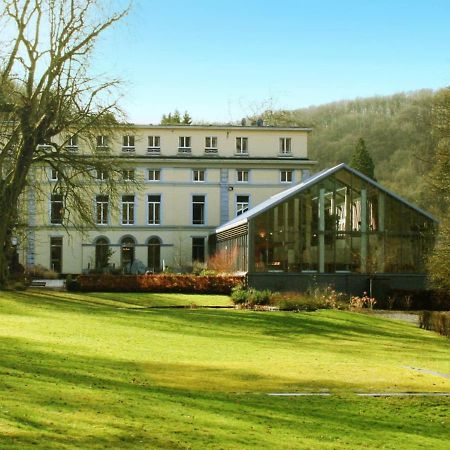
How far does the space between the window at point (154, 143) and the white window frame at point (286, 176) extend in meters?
9.54

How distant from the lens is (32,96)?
29922 mm

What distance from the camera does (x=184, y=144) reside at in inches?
2288

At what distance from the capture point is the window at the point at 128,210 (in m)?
56.0

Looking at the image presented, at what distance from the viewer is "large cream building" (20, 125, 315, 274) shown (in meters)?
55.8

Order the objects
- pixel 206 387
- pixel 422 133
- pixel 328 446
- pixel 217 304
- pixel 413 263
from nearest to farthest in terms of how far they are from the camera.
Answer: pixel 328 446 → pixel 206 387 → pixel 217 304 → pixel 413 263 → pixel 422 133

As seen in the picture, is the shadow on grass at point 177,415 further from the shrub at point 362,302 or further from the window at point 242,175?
the window at point 242,175

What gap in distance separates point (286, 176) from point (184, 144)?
815cm

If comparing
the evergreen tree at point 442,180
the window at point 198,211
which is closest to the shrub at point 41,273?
the window at point 198,211

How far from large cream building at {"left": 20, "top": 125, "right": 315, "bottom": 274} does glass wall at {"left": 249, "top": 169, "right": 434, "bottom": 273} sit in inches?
702

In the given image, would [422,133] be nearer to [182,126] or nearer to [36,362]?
[182,126]

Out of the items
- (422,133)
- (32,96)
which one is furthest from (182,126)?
(32,96)

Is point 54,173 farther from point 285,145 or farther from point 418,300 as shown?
point 285,145

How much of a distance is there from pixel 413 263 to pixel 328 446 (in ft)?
105

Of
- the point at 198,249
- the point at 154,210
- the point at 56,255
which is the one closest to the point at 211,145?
the point at 154,210
